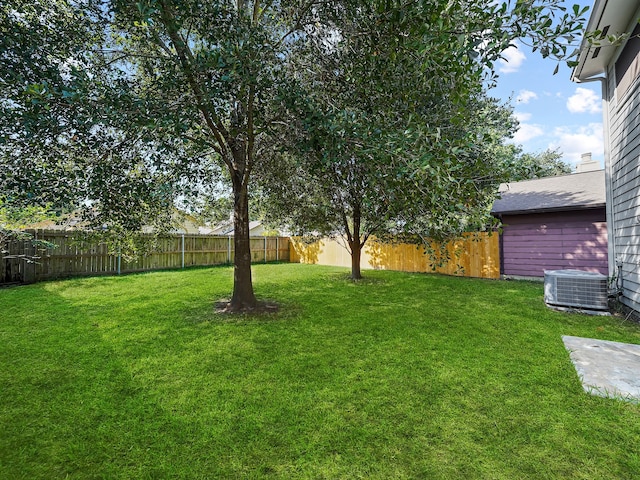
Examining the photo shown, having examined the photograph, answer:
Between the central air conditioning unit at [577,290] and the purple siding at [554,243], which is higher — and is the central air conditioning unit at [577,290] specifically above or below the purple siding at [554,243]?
below

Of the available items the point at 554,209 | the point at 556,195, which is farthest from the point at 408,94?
the point at 556,195

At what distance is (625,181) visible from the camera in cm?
487

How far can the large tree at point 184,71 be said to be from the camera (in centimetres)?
251

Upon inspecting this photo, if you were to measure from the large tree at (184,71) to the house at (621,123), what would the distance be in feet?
8.49

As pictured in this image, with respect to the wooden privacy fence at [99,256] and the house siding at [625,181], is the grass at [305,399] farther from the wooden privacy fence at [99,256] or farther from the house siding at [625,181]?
the wooden privacy fence at [99,256]

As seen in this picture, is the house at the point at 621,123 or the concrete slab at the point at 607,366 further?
the house at the point at 621,123

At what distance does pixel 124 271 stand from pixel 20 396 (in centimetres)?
841

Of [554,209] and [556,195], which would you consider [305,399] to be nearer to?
[554,209]

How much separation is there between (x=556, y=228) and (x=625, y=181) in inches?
127

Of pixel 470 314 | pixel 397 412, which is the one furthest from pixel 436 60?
pixel 470 314

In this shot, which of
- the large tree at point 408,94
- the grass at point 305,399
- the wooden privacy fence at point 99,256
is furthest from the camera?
the wooden privacy fence at point 99,256

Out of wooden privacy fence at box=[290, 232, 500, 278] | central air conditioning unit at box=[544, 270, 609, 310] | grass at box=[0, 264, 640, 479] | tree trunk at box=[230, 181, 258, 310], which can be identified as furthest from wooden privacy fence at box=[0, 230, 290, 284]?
central air conditioning unit at box=[544, 270, 609, 310]

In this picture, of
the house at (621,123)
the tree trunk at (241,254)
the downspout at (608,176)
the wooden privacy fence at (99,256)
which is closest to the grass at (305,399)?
the tree trunk at (241,254)

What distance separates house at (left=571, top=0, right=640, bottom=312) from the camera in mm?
4355
